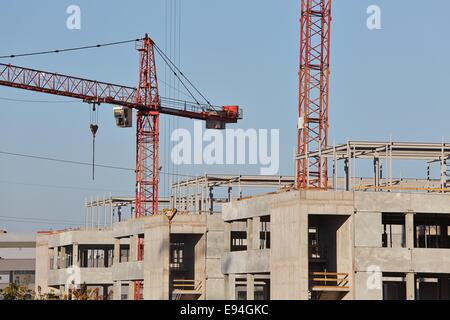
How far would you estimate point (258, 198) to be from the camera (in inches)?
3590

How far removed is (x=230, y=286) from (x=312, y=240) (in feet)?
30.7

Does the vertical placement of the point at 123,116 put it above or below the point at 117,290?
above

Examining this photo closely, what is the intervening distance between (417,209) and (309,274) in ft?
35.5

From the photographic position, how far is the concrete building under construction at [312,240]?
8138 centimetres

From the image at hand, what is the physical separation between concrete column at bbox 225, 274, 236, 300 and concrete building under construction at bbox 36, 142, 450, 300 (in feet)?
0.37

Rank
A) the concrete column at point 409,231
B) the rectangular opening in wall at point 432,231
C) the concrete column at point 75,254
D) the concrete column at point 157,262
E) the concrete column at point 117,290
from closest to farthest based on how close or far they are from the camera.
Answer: the concrete column at point 409,231 < the rectangular opening in wall at point 432,231 < the concrete column at point 157,262 < the concrete column at point 117,290 < the concrete column at point 75,254

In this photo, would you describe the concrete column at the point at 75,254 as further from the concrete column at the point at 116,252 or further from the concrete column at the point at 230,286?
the concrete column at the point at 230,286

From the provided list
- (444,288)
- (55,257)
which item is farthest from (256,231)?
(55,257)

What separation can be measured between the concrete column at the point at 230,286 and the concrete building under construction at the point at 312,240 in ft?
0.37

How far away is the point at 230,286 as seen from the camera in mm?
98875

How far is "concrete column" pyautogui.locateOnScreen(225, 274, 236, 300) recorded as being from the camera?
98500 mm

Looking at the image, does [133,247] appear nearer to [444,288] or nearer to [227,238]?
[227,238]

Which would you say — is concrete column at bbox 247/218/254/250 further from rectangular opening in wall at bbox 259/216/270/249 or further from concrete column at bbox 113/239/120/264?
concrete column at bbox 113/239/120/264

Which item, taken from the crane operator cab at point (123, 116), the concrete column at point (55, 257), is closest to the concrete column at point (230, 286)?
the concrete column at point (55, 257)
